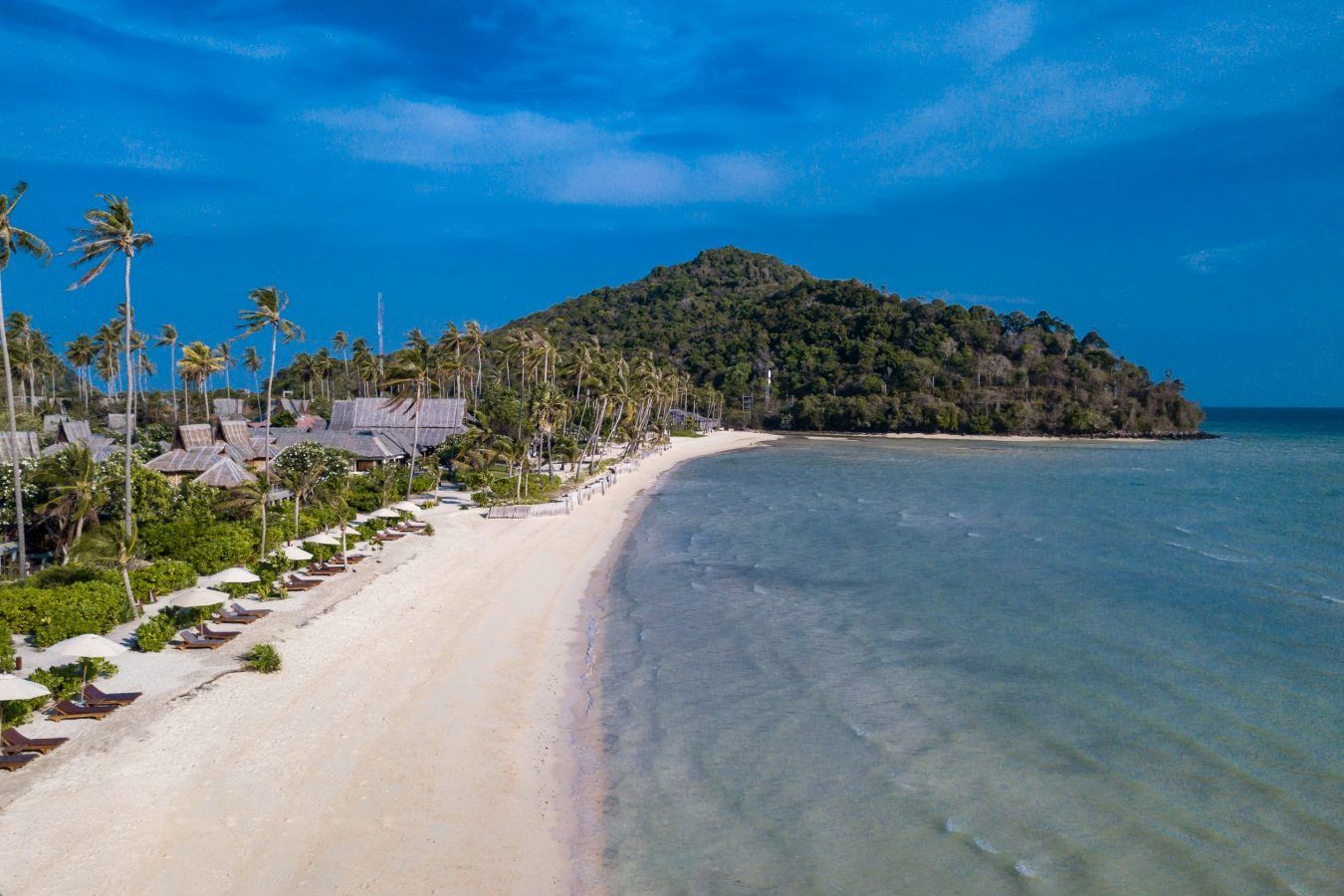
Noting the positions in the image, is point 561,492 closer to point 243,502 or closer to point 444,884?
point 243,502

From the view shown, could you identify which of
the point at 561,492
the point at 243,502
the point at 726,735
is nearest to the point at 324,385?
the point at 561,492

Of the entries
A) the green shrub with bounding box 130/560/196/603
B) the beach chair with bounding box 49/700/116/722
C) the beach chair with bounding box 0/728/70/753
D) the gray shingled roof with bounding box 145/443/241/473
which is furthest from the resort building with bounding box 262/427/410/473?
the beach chair with bounding box 0/728/70/753

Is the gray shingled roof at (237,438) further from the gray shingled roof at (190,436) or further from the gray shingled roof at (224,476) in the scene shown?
the gray shingled roof at (224,476)

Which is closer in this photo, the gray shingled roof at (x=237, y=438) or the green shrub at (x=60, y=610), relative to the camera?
the green shrub at (x=60, y=610)

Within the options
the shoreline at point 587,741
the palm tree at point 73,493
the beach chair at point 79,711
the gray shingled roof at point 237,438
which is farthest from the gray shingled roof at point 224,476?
the beach chair at point 79,711

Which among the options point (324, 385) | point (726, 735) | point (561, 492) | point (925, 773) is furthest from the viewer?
point (324, 385)

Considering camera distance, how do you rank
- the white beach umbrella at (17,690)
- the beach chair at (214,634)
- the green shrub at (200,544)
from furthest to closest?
the green shrub at (200,544) < the beach chair at (214,634) < the white beach umbrella at (17,690)

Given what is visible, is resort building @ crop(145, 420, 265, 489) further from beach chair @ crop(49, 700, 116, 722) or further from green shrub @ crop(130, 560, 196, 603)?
beach chair @ crop(49, 700, 116, 722)

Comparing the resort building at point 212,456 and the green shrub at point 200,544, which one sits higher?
the resort building at point 212,456
